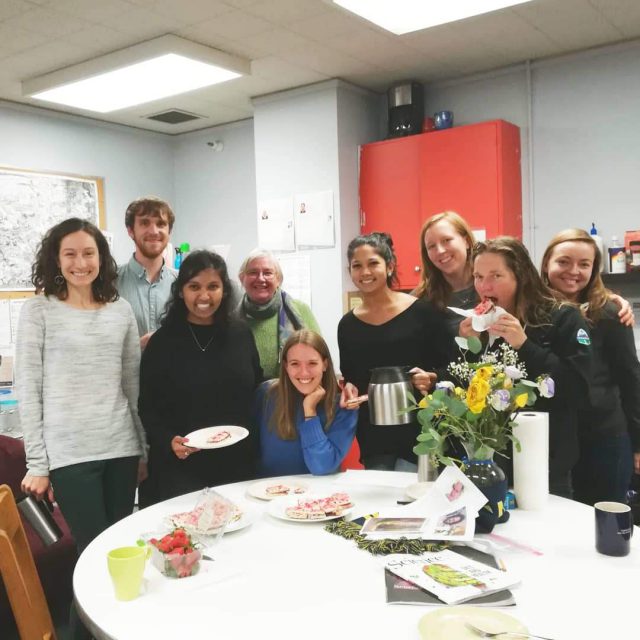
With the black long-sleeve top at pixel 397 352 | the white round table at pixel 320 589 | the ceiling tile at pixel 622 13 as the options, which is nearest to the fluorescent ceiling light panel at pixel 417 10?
the ceiling tile at pixel 622 13

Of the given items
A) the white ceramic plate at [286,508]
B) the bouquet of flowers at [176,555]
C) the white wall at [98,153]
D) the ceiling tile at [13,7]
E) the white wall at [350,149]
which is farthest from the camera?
the white wall at [98,153]

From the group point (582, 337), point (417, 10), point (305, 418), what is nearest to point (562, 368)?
point (582, 337)

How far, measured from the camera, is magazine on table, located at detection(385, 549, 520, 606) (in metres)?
1.25

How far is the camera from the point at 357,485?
1.97 m

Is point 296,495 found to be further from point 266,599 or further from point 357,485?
point 266,599

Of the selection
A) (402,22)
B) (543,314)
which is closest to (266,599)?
(543,314)

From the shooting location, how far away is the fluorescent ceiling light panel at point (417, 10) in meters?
3.12

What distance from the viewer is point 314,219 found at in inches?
179

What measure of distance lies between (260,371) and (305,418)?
38cm

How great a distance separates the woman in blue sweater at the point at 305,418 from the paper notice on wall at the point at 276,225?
2596mm

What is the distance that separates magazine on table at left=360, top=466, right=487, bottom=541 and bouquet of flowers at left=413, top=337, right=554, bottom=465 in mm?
64

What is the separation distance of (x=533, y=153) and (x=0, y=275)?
3.71 meters

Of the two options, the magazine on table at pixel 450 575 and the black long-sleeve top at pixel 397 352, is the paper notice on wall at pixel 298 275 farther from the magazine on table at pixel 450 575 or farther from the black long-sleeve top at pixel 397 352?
the magazine on table at pixel 450 575

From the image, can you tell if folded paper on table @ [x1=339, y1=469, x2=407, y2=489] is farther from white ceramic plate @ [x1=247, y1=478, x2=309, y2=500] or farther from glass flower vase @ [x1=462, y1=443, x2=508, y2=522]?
glass flower vase @ [x1=462, y1=443, x2=508, y2=522]
